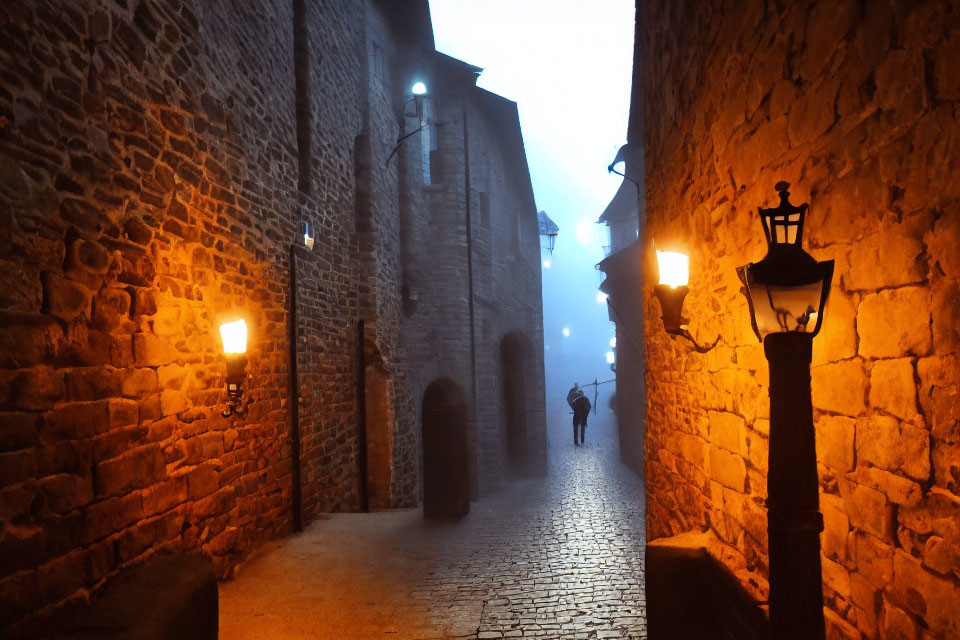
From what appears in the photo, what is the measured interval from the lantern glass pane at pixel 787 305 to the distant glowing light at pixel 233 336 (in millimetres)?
4263

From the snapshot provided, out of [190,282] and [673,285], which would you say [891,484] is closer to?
[673,285]

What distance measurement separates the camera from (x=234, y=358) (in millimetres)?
4855

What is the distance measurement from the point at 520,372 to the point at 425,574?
12.9 m

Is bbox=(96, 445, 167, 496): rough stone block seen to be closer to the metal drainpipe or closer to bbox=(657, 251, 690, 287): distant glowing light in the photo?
bbox=(657, 251, 690, 287): distant glowing light

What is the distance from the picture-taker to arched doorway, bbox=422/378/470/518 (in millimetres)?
8141

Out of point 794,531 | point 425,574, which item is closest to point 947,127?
point 794,531

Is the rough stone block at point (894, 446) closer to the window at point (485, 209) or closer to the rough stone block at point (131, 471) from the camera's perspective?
the rough stone block at point (131, 471)

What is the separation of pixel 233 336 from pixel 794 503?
4.45 meters

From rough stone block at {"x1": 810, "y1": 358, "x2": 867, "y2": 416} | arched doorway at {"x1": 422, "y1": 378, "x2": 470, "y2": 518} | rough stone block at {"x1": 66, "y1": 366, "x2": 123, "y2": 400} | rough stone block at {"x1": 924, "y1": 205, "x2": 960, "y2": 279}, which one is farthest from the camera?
arched doorway at {"x1": 422, "y1": 378, "x2": 470, "y2": 518}

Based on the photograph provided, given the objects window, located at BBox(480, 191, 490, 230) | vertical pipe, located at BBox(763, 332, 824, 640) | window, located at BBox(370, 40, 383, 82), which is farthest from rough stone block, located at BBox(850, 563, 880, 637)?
window, located at BBox(480, 191, 490, 230)

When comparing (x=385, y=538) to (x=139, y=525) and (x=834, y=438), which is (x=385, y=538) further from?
(x=834, y=438)

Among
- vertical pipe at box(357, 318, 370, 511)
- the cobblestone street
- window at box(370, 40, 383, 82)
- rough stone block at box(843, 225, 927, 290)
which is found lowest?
the cobblestone street

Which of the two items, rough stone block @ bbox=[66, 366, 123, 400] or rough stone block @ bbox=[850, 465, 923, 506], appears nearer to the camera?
rough stone block @ bbox=[850, 465, 923, 506]

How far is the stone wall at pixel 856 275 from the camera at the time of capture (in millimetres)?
1603
